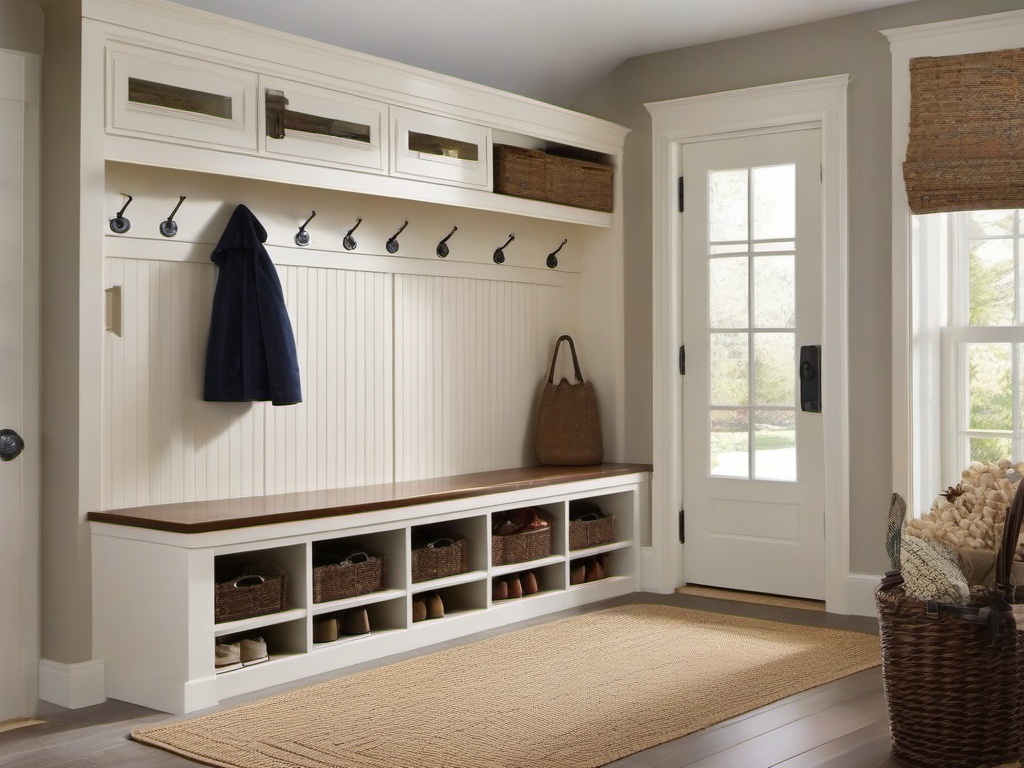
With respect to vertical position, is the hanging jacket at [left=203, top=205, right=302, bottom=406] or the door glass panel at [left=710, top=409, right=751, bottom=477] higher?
the hanging jacket at [left=203, top=205, right=302, bottom=406]

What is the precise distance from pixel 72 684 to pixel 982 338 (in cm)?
346

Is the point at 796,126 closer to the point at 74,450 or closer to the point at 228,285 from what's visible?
the point at 228,285

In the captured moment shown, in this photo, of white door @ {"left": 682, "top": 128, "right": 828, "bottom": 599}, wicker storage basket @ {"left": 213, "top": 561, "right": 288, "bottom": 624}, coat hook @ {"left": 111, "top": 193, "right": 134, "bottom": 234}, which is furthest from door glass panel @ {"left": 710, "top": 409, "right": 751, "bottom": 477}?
coat hook @ {"left": 111, "top": 193, "right": 134, "bottom": 234}

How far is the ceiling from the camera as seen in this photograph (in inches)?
168

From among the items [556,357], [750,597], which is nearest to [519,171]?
[556,357]

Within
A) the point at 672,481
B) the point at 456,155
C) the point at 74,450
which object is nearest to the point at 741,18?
the point at 456,155

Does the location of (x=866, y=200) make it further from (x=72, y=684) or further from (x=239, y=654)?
(x=72, y=684)

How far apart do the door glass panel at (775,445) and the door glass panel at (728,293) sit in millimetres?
417

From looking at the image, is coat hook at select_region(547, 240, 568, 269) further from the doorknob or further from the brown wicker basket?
the doorknob

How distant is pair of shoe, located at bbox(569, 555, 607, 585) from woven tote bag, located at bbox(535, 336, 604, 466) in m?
0.43

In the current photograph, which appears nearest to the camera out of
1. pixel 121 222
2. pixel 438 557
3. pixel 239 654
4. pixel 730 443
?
pixel 239 654

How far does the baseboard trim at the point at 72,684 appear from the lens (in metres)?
3.35

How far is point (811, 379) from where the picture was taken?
471 cm

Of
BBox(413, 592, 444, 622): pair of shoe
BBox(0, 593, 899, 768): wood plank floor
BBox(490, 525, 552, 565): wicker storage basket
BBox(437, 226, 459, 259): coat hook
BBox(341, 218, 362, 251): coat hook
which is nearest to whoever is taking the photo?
Result: BBox(0, 593, 899, 768): wood plank floor
